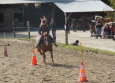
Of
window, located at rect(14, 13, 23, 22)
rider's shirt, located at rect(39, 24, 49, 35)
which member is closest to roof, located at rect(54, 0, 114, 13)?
window, located at rect(14, 13, 23, 22)

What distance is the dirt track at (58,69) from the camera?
512 inches

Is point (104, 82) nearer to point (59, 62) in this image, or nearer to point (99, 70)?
point (99, 70)

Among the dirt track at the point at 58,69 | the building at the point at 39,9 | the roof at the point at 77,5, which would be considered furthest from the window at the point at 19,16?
the dirt track at the point at 58,69

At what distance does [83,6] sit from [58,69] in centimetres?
3068

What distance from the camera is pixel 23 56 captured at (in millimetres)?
19875

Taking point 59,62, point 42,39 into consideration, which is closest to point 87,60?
point 59,62

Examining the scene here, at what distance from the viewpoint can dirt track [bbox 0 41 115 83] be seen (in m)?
13.0

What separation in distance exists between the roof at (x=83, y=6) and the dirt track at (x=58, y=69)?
907 inches

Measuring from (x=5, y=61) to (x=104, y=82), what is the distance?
702cm

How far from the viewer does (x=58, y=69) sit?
1523 centimetres

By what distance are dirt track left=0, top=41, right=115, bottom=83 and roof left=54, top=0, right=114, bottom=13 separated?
23030 mm

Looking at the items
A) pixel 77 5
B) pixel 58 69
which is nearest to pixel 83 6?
pixel 77 5

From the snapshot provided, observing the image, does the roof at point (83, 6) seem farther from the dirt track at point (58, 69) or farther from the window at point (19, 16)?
the dirt track at point (58, 69)

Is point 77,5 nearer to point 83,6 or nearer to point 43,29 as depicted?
point 83,6
